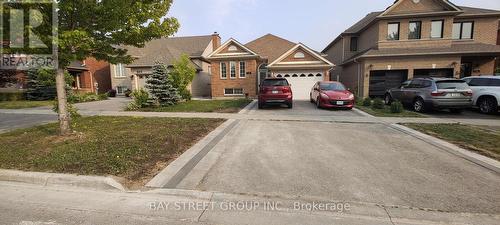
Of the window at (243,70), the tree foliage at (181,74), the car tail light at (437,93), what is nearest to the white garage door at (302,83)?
the window at (243,70)

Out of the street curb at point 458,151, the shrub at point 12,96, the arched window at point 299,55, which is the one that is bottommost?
the street curb at point 458,151

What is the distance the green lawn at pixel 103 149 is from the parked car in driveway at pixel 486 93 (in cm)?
1343

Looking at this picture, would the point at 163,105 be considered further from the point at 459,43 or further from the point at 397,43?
the point at 459,43

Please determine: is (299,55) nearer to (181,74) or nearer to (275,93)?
(275,93)

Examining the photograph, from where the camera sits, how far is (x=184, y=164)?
5.38 meters

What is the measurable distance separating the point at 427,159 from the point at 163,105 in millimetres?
14450

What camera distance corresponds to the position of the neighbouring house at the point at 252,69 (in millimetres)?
20922

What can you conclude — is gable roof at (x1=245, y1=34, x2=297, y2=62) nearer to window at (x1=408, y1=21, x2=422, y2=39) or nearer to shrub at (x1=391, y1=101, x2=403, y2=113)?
window at (x1=408, y1=21, x2=422, y2=39)

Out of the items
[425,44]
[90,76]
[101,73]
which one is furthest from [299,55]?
[101,73]

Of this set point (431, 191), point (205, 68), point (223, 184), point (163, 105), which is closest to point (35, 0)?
point (223, 184)

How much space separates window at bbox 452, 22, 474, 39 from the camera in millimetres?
21438

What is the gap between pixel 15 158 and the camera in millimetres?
5625

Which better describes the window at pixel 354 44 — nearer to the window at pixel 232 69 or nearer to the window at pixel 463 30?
the window at pixel 463 30

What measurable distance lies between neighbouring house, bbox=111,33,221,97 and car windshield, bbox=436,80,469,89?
18.2 m
